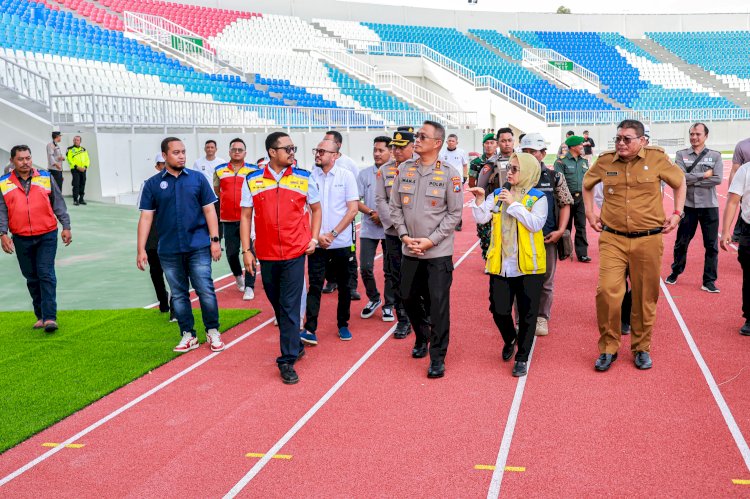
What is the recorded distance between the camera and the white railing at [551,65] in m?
46.6

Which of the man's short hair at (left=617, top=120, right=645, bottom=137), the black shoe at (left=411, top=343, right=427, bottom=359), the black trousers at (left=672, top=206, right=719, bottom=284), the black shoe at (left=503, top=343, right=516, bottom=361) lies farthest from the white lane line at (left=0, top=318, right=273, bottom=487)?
the black trousers at (left=672, top=206, right=719, bottom=284)

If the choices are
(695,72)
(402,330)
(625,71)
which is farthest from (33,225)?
(695,72)

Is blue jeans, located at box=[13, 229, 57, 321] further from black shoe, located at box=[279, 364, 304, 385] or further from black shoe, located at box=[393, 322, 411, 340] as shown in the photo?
black shoe, located at box=[393, 322, 411, 340]

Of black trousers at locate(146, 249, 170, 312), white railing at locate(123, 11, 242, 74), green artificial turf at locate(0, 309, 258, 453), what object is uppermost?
white railing at locate(123, 11, 242, 74)

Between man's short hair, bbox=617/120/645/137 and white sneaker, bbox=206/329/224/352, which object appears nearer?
man's short hair, bbox=617/120/645/137

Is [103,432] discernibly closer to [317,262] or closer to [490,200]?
[317,262]

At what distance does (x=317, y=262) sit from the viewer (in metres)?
7.32

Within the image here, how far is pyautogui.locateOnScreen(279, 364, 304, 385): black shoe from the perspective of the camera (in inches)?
245

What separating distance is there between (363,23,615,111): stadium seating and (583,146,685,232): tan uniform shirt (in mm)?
35173

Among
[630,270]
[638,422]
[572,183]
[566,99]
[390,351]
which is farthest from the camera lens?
[566,99]

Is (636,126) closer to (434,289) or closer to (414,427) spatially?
(434,289)

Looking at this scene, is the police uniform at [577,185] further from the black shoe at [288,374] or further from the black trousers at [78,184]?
the black trousers at [78,184]

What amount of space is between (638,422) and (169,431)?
3.21 m

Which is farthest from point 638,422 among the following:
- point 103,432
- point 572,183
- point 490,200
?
point 572,183
